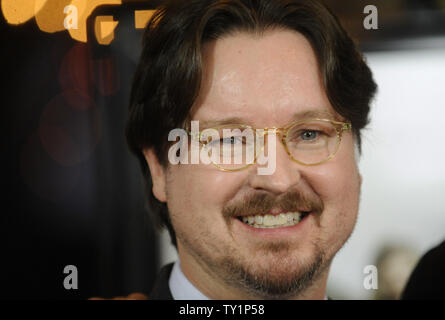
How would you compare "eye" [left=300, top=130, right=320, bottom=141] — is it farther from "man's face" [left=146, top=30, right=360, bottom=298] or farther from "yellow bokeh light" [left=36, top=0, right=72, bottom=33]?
"yellow bokeh light" [left=36, top=0, right=72, bottom=33]

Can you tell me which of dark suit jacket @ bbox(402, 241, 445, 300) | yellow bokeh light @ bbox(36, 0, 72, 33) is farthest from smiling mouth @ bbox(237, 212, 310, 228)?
yellow bokeh light @ bbox(36, 0, 72, 33)

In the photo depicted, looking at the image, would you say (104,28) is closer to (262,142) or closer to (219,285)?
(262,142)

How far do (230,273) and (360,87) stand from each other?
0.59 m

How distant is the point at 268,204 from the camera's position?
3.58 ft

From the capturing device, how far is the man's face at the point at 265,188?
1075 mm

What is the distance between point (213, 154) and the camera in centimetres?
112

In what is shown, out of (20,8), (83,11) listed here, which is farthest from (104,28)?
(20,8)

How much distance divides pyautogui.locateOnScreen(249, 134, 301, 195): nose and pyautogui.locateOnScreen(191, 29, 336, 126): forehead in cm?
7

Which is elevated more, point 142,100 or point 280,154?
point 142,100

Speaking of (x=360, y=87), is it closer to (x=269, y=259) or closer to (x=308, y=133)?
(x=308, y=133)

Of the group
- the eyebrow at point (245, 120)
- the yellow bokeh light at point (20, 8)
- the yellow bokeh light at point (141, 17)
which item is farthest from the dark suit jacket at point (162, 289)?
the yellow bokeh light at point (20, 8)

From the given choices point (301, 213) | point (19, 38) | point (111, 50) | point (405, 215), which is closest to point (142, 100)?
point (111, 50)

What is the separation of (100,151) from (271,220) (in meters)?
0.59

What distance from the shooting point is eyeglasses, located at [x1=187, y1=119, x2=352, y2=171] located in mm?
1080
